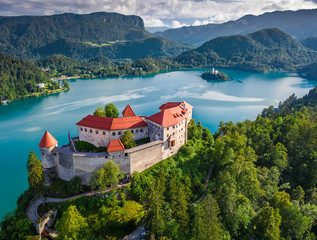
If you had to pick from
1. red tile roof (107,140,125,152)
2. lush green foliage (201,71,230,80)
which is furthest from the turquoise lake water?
red tile roof (107,140,125,152)

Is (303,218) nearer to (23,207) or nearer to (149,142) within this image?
(149,142)

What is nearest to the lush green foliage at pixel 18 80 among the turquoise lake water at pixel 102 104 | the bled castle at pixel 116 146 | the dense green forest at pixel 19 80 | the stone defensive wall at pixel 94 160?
the dense green forest at pixel 19 80

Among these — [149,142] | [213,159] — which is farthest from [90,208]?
[213,159]

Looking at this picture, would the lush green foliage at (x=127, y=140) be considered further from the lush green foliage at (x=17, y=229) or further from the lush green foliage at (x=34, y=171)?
the lush green foliage at (x=17, y=229)

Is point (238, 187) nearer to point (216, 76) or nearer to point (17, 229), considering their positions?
point (17, 229)

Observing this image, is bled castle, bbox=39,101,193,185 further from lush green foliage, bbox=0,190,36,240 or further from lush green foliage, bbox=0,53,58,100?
lush green foliage, bbox=0,53,58,100

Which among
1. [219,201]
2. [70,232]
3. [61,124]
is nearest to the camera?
[70,232]
